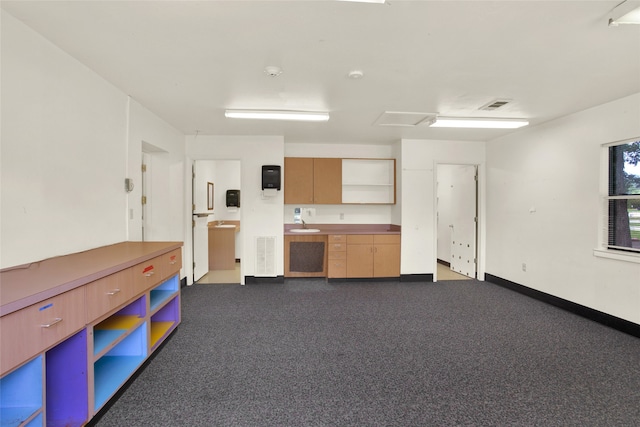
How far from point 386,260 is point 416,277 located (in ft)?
2.16

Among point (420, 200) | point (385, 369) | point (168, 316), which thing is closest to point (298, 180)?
point (420, 200)

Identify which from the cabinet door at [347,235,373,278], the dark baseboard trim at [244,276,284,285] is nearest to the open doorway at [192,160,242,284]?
the dark baseboard trim at [244,276,284,285]

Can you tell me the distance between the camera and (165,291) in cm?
295

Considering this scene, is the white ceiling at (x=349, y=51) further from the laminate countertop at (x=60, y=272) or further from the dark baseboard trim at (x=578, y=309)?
the dark baseboard trim at (x=578, y=309)

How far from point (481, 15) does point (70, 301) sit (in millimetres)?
2950

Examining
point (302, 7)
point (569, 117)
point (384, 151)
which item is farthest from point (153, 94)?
point (569, 117)

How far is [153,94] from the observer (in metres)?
3.09

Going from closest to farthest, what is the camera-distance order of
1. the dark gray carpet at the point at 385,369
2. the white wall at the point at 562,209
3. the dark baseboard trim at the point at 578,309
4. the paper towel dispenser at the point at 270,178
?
the dark gray carpet at the point at 385,369, the dark baseboard trim at the point at 578,309, the white wall at the point at 562,209, the paper towel dispenser at the point at 270,178

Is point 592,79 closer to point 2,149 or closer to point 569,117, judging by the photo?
point 569,117

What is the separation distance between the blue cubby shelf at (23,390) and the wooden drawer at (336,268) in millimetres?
4009

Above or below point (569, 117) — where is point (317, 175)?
below

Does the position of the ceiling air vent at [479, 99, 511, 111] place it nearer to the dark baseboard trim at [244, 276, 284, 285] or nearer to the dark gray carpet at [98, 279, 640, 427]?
the dark gray carpet at [98, 279, 640, 427]

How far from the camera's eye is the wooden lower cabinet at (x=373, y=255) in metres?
5.11

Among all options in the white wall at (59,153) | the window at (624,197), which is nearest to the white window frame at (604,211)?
the window at (624,197)
